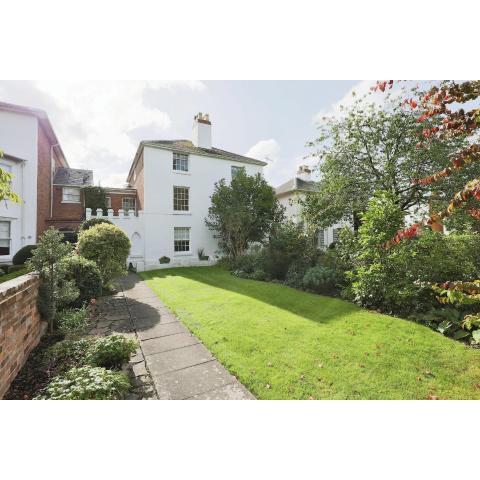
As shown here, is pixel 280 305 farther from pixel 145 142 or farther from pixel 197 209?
pixel 145 142

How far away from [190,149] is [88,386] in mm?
17455

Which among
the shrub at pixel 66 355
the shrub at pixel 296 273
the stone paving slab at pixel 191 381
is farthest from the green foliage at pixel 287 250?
the shrub at pixel 66 355

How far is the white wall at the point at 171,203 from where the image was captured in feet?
55.1

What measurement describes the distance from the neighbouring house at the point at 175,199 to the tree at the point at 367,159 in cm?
787

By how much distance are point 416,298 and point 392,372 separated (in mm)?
3222

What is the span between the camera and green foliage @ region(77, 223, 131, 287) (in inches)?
328

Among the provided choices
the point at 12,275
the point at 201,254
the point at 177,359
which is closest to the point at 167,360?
the point at 177,359

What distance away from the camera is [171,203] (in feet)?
57.2

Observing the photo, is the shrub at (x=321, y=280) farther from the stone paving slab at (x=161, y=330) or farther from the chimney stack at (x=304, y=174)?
the chimney stack at (x=304, y=174)

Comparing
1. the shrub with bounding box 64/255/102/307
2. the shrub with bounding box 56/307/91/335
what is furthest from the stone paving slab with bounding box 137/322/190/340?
the shrub with bounding box 64/255/102/307

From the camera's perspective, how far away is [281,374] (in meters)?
3.66

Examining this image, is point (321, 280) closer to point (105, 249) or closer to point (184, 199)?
point (105, 249)

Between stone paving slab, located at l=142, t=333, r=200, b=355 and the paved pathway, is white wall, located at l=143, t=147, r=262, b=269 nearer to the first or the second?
the paved pathway

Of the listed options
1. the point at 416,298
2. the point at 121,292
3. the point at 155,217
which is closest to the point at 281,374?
the point at 416,298
